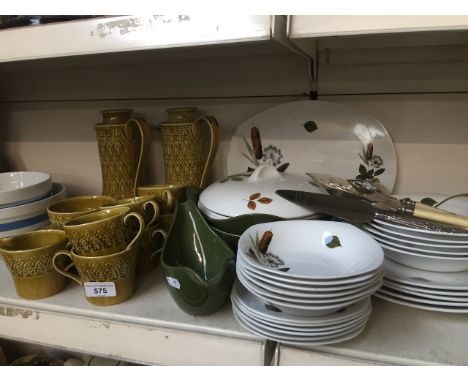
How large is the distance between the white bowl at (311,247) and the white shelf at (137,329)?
0.32 ft

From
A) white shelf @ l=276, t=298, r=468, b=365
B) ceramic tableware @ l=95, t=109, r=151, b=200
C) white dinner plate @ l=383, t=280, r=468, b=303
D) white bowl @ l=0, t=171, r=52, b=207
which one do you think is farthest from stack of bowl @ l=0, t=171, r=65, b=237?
white dinner plate @ l=383, t=280, r=468, b=303

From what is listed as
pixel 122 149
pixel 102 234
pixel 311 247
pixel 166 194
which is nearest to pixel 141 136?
pixel 122 149

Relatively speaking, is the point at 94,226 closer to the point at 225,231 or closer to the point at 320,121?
the point at 225,231

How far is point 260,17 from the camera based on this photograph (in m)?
0.41

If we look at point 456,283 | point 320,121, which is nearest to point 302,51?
point 320,121

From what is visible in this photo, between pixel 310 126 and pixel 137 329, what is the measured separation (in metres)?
0.48

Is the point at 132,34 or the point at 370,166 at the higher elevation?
the point at 132,34

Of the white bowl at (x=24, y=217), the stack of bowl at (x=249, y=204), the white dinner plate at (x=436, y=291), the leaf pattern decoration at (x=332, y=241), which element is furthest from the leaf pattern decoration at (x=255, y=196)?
the white bowl at (x=24, y=217)

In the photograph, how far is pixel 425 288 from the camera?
0.47 metres

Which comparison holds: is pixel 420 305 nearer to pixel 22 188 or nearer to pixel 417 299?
pixel 417 299

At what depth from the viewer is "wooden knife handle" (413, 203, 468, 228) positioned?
46cm

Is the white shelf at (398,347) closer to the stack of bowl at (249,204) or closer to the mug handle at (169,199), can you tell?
Result: the stack of bowl at (249,204)

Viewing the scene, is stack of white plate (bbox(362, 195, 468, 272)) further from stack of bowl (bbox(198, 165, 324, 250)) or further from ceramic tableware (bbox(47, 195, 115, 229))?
ceramic tableware (bbox(47, 195, 115, 229))
